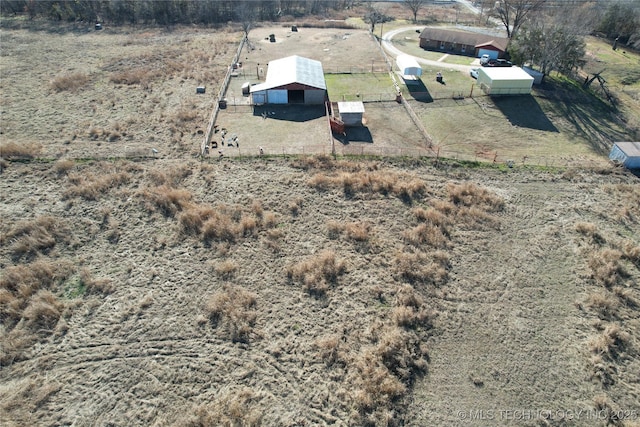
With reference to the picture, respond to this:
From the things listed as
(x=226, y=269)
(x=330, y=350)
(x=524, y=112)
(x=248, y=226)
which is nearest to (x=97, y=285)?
(x=226, y=269)

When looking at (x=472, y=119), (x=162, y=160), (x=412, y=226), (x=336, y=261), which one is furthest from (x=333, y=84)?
(x=336, y=261)

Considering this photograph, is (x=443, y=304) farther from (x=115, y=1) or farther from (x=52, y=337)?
(x=115, y=1)

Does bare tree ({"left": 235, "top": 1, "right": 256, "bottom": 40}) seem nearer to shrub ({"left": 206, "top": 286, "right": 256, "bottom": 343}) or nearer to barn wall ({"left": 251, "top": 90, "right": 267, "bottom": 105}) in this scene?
barn wall ({"left": 251, "top": 90, "right": 267, "bottom": 105})

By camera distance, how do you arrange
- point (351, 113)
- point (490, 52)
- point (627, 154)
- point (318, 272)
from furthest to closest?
point (490, 52) < point (351, 113) < point (627, 154) < point (318, 272)

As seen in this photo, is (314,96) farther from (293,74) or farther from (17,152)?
(17,152)

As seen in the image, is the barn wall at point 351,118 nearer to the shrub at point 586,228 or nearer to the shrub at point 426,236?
the shrub at point 426,236

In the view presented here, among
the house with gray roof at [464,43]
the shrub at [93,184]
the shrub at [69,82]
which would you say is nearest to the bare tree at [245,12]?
the house with gray roof at [464,43]

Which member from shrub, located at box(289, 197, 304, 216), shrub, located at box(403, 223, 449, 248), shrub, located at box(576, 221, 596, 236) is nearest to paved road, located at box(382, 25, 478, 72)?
shrub, located at box(576, 221, 596, 236)
